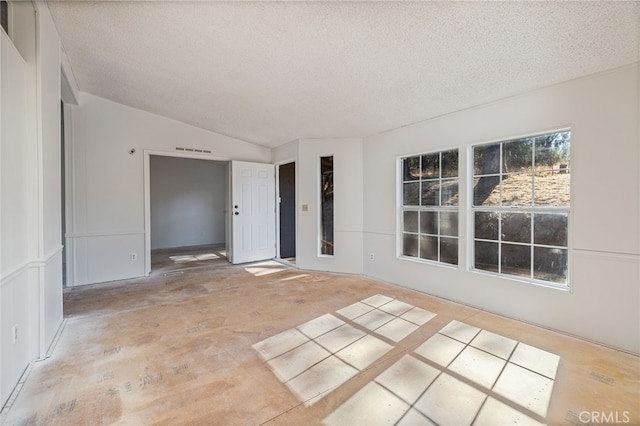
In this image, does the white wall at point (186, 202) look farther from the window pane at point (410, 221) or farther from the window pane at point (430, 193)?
the window pane at point (430, 193)

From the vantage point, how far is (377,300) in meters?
3.52

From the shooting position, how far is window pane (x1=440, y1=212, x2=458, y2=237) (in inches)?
141

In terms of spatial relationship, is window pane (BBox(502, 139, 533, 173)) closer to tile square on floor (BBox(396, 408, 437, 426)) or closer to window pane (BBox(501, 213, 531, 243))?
window pane (BBox(501, 213, 531, 243))

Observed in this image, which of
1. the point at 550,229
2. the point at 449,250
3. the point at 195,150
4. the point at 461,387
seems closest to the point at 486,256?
the point at 449,250

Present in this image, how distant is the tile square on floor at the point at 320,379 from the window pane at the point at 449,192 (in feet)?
8.19

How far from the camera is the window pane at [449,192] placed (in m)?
3.56

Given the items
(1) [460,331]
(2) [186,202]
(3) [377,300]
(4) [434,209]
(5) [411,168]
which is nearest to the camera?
(1) [460,331]

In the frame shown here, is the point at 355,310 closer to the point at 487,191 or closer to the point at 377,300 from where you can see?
the point at 377,300

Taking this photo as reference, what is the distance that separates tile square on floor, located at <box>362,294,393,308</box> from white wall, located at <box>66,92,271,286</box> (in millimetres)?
3831

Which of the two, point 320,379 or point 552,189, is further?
point 552,189

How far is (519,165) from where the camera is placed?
297 centimetres

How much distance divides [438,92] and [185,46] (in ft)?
8.73

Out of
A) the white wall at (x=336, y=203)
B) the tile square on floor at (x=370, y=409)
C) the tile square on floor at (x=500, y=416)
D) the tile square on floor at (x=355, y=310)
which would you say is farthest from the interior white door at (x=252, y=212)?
the tile square on floor at (x=500, y=416)

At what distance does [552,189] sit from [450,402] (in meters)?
2.30
